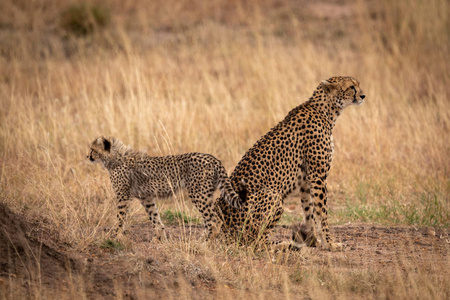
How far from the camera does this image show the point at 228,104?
8414 millimetres

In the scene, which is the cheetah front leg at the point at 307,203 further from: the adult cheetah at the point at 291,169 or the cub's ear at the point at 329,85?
the cub's ear at the point at 329,85

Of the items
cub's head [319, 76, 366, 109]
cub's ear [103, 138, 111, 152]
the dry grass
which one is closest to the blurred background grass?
the dry grass

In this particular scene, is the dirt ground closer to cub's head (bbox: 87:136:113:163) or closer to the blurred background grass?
the blurred background grass

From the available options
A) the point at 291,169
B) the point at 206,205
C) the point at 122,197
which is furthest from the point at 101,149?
the point at 291,169

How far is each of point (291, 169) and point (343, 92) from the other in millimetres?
813

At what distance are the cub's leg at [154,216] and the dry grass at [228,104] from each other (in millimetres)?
273

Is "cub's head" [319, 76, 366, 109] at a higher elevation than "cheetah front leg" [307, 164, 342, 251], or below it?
higher

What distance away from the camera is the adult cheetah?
174 inches

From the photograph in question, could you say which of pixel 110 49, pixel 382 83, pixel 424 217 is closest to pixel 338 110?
pixel 424 217

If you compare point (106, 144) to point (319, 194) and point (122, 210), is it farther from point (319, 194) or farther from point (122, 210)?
point (319, 194)

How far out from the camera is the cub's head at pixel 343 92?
5.09 meters

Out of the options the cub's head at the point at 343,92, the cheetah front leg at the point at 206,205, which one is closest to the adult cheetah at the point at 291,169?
the cub's head at the point at 343,92

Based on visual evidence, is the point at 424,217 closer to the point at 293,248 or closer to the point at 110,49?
the point at 293,248

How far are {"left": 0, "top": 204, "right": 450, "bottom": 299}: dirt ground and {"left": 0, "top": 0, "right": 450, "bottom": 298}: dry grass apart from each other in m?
0.13
